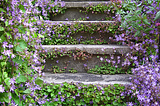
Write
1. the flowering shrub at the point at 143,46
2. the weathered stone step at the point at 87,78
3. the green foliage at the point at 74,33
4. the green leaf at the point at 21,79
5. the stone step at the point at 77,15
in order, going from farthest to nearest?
the stone step at the point at 77,15
the green foliage at the point at 74,33
the weathered stone step at the point at 87,78
the flowering shrub at the point at 143,46
the green leaf at the point at 21,79

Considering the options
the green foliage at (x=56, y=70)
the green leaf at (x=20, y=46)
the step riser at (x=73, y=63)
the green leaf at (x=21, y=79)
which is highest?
the green leaf at (x=20, y=46)

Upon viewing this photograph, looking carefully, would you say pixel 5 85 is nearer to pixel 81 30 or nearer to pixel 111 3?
pixel 81 30

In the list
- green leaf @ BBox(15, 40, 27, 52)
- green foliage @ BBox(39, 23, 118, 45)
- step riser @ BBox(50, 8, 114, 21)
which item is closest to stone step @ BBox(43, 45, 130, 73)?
green foliage @ BBox(39, 23, 118, 45)

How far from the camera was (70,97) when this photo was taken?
177 centimetres

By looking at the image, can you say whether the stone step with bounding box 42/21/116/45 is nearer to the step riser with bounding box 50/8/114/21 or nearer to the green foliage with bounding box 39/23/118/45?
the green foliage with bounding box 39/23/118/45

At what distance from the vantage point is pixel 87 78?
1.95m

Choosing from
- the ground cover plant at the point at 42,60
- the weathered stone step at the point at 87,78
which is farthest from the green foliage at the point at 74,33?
the weathered stone step at the point at 87,78

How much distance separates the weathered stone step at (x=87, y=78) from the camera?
181 cm

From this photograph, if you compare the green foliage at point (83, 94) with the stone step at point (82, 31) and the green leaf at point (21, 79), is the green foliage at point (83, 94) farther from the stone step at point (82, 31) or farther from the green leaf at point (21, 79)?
the stone step at point (82, 31)

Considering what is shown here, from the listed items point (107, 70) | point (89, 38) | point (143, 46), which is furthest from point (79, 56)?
point (143, 46)

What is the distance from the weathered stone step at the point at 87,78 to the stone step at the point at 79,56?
125 millimetres

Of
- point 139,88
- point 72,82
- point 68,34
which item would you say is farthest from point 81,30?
point 139,88

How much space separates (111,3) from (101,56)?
2.99ft

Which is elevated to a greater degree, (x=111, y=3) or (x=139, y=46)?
(x=111, y=3)
